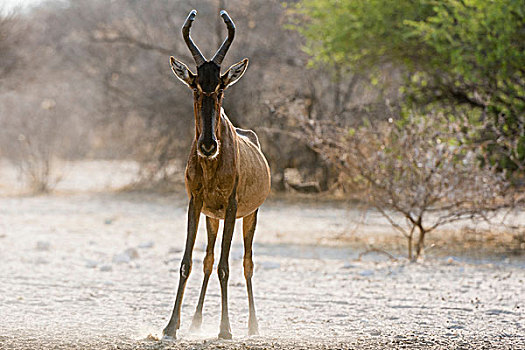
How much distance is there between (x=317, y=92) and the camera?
19125mm

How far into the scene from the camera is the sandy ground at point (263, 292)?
610 centimetres

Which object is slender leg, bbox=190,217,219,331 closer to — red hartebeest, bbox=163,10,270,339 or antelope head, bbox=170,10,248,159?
red hartebeest, bbox=163,10,270,339

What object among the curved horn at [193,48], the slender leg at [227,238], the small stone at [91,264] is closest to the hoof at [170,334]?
the slender leg at [227,238]

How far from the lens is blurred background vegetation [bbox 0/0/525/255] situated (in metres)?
11.2

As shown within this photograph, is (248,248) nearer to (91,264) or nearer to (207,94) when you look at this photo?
(207,94)

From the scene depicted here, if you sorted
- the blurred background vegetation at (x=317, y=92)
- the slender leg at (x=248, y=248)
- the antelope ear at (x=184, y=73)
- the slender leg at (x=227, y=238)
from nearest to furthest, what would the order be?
the antelope ear at (x=184, y=73) < the slender leg at (x=227, y=238) < the slender leg at (x=248, y=248) < the blurred background vegetation at (x=317, y=92)

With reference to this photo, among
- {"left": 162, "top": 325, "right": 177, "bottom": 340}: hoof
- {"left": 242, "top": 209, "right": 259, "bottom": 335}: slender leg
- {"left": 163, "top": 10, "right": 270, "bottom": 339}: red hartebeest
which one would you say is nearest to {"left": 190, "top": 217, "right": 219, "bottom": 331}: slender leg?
{"left": 163, "top": 10, "right": 270, "bottom": 339}: red hartebeest

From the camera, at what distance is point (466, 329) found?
668 cm

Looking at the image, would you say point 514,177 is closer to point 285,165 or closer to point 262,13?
point 285,165

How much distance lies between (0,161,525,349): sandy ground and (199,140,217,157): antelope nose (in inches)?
54.2

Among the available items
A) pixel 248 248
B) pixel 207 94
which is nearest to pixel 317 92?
pixel 248 248

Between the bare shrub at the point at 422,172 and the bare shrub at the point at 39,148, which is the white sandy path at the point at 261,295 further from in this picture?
the bare shrub at the point at 39,148

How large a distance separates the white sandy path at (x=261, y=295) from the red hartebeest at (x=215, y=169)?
0.53 metres

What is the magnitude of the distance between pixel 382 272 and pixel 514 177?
329 centimetres
